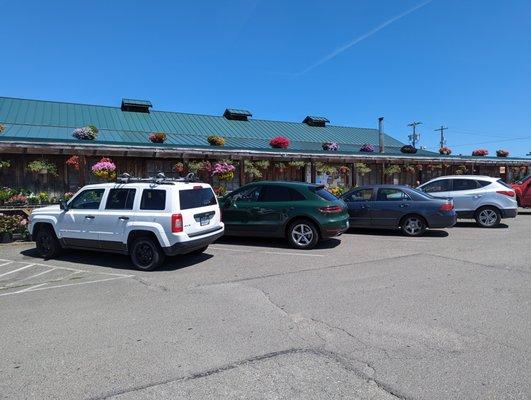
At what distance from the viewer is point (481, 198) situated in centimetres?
1373

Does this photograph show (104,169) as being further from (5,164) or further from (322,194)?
(322,194)

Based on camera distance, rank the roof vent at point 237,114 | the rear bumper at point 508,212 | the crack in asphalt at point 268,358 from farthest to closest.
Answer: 1. the roof vent at point 237,114
2. the rear bumper at point 508,212
3. the crack in asphalt at point 268,358

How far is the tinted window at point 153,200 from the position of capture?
7879mm

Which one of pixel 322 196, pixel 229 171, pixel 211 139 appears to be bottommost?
pixel 322 196

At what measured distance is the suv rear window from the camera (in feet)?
26.3

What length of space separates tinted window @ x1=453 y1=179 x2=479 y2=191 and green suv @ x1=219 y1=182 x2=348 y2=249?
19.9 feet

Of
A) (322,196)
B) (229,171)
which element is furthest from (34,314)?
(229,171)

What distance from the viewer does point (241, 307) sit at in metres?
5.56

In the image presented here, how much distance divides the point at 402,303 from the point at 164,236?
4.37 m

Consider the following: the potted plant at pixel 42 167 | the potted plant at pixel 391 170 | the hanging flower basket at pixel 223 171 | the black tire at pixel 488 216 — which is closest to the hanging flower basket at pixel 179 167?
the hanging flower basket at pixel 223 171

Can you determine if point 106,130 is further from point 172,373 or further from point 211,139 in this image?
point 172,373

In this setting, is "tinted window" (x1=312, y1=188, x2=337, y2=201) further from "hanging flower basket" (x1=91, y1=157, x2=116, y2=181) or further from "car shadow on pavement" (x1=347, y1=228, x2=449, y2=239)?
"hanging flower basket" (x1=91, y1=157, x2=116, y2=181)

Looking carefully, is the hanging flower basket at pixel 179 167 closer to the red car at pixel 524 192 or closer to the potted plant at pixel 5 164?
the potted plant at pixel 5 164

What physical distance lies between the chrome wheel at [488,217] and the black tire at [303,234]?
285 inches
